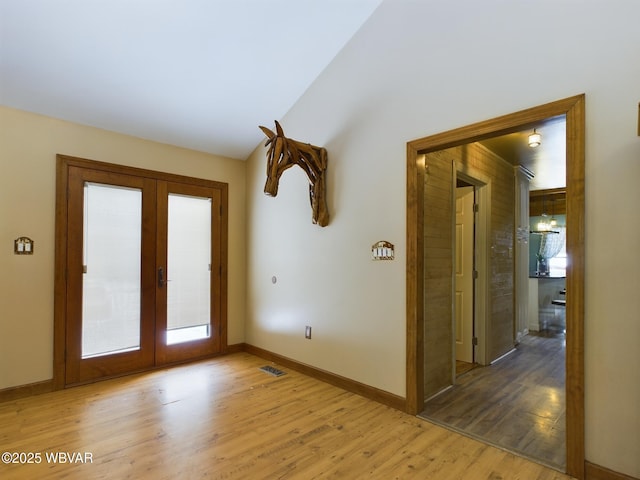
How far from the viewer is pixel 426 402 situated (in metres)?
3.05

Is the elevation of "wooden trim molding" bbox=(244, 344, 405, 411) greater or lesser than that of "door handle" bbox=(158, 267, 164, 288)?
lesser

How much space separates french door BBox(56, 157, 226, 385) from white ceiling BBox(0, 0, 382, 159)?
67cm

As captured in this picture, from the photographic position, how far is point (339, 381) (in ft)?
11.1

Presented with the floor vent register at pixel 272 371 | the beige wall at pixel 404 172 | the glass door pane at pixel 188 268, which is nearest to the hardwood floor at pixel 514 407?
the beige wall at pixel 404 172

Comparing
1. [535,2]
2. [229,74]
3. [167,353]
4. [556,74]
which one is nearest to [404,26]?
[535,2]

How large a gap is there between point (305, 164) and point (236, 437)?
8.10ft

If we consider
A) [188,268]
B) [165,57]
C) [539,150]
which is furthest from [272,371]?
[539,150]

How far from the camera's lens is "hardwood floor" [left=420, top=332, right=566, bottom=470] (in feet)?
7.92

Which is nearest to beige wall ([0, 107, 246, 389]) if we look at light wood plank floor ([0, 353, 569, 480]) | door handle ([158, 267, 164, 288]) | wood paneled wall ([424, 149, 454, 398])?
light wood plank floor ([0, 353, 569, 480])

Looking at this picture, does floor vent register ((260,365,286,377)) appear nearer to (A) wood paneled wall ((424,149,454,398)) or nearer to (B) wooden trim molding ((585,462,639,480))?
(A) wood paneled wall ((424,149,454,398))

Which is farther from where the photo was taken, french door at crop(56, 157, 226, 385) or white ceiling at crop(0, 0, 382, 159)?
french door at crop(56, 157, 226, 385)

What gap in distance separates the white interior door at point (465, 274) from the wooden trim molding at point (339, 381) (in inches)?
72.1

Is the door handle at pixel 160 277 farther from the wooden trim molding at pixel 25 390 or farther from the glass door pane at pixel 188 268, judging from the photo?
the wooden trim molding at pixel 25 390

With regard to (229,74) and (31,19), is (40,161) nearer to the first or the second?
(31,19)
